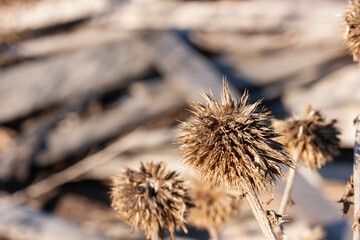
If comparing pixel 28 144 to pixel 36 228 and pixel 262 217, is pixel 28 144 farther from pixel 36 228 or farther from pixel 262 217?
pixel 262 217

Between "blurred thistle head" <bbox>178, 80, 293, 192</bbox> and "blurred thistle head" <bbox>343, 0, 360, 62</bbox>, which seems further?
"blurred thistle head" <bbox>343, 0, 360, 62</bbox>

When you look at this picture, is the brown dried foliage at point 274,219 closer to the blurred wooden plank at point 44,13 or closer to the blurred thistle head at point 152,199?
the blurred thistle head at point 152,199

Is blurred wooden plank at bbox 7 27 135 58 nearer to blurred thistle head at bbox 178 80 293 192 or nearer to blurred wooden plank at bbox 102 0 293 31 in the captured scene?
blurred wooden plank at bbox 102 0 293 31

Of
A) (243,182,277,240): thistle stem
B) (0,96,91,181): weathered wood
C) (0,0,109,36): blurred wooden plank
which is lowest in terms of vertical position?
(243,182,277,240): thistle stem

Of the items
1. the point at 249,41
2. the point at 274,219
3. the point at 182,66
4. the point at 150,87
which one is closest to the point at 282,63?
the point at 249,41

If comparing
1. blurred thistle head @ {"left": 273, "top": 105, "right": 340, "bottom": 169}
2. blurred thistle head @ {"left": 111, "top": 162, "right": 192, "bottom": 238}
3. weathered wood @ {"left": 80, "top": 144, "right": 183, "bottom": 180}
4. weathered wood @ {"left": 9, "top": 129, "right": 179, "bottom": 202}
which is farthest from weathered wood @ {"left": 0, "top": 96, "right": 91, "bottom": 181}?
blurred thistle head @ {"left": 273, "top": 105, "right": 340, "bottom": 169}

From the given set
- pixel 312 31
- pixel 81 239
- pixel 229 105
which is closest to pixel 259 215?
pixel 229 105
